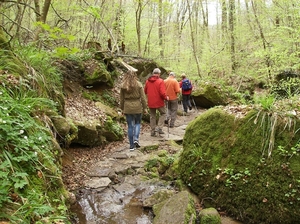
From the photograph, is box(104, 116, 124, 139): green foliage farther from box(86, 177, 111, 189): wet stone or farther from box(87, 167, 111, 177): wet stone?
box(86, 177, 111, 189): wet stone

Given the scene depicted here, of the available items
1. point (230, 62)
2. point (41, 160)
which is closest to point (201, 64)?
point (230, 62)

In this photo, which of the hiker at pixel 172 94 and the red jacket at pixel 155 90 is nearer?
the red jacket at pixel 155 90

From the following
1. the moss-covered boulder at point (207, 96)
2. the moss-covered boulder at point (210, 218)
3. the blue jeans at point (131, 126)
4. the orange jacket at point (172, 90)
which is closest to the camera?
the moss-covered boulder at point (210, 218)

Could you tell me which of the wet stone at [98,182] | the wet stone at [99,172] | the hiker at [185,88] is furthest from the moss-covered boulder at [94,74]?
the wet stone at [98,182]

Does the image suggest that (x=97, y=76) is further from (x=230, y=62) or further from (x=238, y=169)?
(x=230, y=62)

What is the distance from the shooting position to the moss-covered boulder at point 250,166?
3641mm

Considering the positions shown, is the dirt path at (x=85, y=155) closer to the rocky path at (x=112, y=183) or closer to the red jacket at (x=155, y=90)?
the rocky path at (x=112, y=183)

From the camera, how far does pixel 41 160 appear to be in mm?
3355

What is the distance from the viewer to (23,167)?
2.98 meters

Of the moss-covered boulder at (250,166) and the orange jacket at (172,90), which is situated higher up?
the orange jacket at (172,90)

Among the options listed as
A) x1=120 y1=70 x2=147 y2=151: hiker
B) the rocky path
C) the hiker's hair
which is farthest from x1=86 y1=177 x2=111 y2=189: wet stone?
the hiker's hair

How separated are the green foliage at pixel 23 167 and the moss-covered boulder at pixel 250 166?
2.43 metres

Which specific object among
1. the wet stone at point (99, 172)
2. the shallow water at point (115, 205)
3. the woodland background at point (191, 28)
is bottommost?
the shallow water at point (115, 205)

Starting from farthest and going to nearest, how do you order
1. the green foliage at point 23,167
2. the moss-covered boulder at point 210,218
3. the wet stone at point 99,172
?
the wet stone at point 99,172 → the moss-covered boulder at point 210,218 → the green foliage at point 23,167
